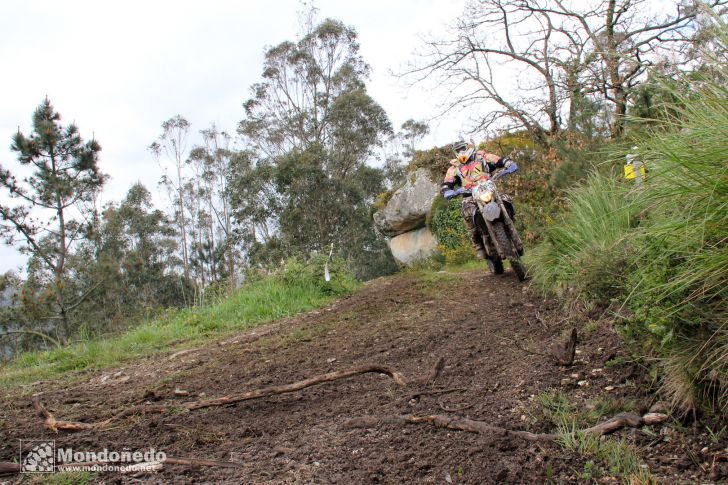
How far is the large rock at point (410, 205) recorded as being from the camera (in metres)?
19.2

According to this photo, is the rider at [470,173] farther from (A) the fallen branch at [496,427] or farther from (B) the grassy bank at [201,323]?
(A) the fallen branch at [496,427]

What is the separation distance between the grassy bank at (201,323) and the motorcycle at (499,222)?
2797 mm

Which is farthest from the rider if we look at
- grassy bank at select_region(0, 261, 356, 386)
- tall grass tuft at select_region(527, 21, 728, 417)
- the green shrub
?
the green shrub

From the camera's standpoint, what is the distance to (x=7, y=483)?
87.7 inches

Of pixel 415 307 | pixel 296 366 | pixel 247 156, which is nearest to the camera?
pixel 296 366

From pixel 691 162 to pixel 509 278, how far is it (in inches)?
203

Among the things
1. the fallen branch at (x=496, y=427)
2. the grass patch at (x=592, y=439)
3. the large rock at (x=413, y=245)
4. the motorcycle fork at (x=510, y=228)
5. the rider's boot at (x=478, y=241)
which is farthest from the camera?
the large rock at (x=413, y=245)

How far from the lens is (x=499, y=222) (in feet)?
21.7

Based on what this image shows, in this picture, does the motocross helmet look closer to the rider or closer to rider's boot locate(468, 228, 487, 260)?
the rider

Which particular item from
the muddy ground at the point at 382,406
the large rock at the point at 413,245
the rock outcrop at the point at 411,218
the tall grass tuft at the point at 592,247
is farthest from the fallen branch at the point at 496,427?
the rock outcrop at the point at 411,218

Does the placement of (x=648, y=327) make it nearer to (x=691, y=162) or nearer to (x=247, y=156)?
(x=691, y=162)

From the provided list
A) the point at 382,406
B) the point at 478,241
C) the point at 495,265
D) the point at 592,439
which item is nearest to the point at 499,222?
the point at 478,241

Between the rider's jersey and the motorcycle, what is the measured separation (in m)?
0.12

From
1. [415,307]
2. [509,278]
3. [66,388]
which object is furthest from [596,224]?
[66,388]
